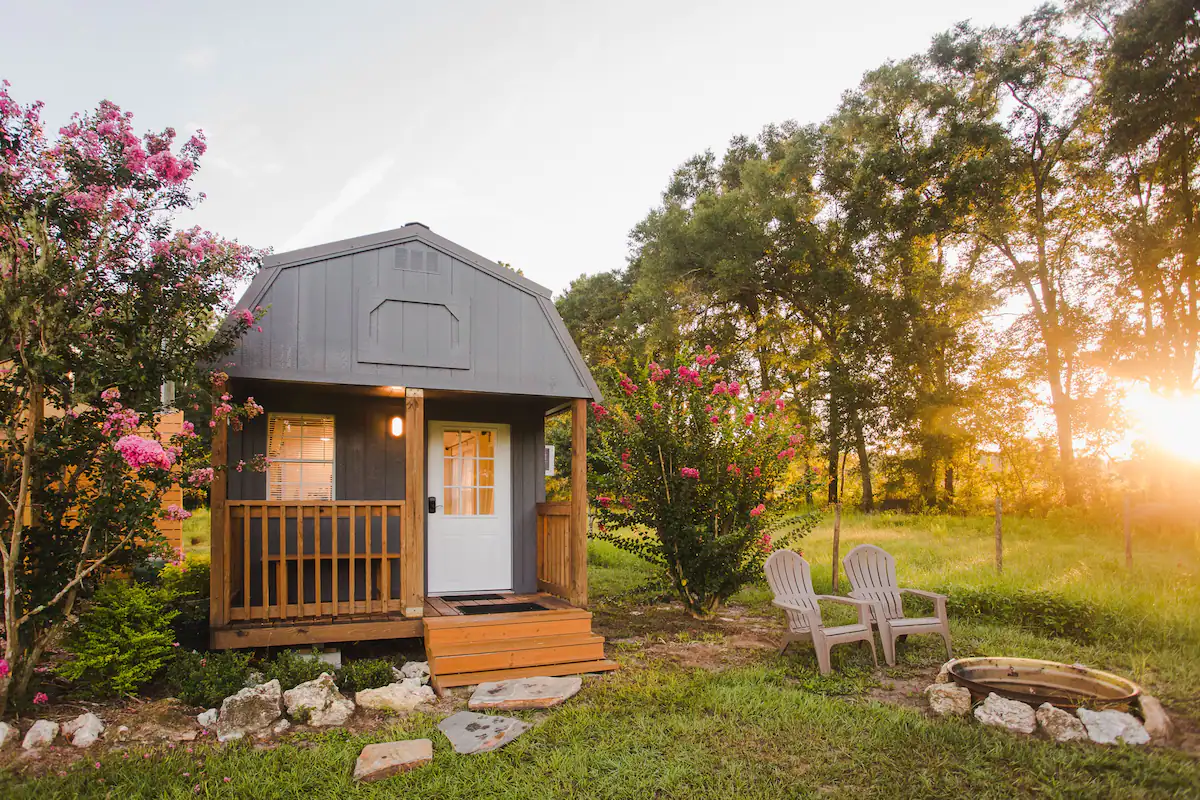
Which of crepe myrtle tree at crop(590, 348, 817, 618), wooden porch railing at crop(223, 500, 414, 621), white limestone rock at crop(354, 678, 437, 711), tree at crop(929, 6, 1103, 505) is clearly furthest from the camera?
tree at crop(929, 6, 1103, 505)

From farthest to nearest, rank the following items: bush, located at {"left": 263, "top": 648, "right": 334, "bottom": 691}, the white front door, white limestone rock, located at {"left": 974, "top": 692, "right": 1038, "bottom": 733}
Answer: the white front door → bush, located at {"left": 263, "top": 648, "right": 334, "bottom": 691} → white limestone rock, located at {"left": 974, "top": 692, "right": 1038, "bottom": 733}

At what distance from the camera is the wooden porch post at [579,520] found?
6617mm

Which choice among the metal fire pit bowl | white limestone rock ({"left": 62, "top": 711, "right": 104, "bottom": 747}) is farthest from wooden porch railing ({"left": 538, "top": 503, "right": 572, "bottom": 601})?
white limestone rock ({"left": 62, "top": 711, "right": 104, "bottom": 747})

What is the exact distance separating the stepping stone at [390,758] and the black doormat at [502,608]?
6.99 feet

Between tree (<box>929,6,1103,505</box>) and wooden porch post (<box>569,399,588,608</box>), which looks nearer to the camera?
wooden porch post (<box>569,399,588,608</box>)

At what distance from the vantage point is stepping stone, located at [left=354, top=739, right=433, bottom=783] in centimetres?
380

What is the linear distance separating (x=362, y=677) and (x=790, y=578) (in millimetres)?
3562

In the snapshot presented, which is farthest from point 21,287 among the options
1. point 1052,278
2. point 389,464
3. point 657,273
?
point 1052,278

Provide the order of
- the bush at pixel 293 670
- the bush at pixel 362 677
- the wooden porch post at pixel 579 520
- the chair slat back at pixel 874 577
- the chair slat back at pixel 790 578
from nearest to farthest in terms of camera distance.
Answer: the bush at pixel 293 670
the bush at pixel 362 677
the chair slat back at pixel 790 578
the chair slat back at pixel 874 577
the wooden porch post at pixel 579 520

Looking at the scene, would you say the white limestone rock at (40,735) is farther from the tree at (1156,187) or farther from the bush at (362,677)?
the tree at (1156,187)

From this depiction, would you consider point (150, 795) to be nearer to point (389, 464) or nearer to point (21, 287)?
point (21, 287)

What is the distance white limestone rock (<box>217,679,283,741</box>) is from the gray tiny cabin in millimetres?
1081

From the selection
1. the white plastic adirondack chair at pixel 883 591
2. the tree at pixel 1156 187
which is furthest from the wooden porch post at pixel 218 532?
the tree at pixel 1156 187

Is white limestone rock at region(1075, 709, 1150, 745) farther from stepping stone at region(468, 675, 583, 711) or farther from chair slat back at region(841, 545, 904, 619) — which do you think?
stepping stone at region(468, 675, 583, 711)
